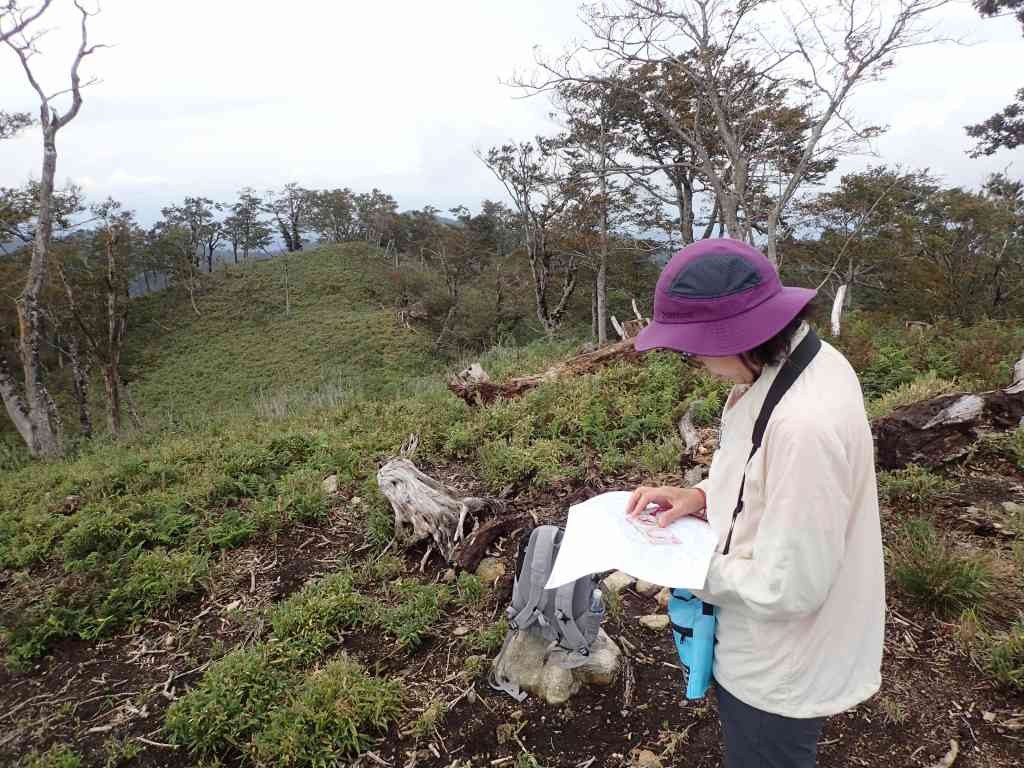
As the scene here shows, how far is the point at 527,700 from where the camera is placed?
95.7 inches

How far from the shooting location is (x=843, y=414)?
96 cm

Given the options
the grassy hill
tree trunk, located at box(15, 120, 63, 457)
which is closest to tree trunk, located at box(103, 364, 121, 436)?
tree trunk, located at box(15, 120, 63, 457)

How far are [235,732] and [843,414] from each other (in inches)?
110

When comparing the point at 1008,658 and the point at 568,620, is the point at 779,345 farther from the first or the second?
the point at 1008,658

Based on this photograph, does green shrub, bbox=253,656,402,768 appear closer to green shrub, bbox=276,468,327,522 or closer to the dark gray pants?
the dark gray pants

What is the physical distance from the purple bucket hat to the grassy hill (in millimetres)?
1850

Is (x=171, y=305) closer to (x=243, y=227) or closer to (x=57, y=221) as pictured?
(x=243, y=227)

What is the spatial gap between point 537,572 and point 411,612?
103 cm

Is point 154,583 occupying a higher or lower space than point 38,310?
lower

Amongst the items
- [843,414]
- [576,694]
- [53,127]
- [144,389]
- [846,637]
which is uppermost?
[53,127]

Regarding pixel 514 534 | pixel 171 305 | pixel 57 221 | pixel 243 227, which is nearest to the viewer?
pixel 514 534

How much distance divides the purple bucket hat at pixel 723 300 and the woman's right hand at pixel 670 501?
49 cm

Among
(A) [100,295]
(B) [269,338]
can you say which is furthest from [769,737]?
(B) [269,338]

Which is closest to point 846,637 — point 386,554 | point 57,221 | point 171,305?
point 386,554
